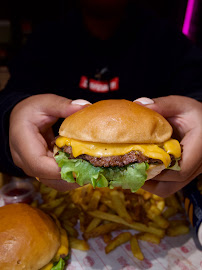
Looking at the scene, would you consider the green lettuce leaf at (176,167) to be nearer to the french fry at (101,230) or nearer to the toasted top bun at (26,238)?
the french fry at (101,230)

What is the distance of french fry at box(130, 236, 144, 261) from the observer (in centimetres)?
174

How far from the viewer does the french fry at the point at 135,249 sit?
1736mm

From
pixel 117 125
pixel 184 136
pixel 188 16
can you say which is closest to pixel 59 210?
pixel 117 125

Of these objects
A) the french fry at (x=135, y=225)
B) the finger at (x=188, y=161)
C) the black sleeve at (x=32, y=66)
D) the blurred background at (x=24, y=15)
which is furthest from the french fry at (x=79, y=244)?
the blurred background at (x=24, y=15)

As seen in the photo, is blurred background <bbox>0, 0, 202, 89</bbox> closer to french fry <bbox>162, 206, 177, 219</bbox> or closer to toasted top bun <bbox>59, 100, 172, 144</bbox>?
french fry <bbox>162, 206, 177, 219</bbox>

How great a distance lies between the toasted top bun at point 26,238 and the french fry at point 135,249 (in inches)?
22.1

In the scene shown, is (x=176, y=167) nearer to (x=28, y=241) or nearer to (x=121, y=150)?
(x=121, y=150)

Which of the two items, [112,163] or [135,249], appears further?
[135,249]

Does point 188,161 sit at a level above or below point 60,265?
above

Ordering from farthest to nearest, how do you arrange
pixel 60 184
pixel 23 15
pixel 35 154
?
pixel 23 15 < pixel 60 184 < pixel 35 154

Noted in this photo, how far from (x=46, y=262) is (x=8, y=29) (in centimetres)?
787

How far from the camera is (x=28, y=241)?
1.56 metres

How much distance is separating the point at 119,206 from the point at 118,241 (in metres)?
0.26

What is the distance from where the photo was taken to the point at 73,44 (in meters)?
2.69
